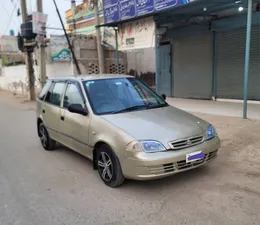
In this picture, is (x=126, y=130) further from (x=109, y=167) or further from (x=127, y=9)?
(x=127, y=9)

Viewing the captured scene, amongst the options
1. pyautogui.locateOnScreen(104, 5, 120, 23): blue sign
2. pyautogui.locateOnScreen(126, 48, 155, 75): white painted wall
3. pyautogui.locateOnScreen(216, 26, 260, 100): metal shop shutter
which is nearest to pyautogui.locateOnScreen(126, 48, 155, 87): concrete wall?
pyautogui.locateOnScreen(126, 48, 155, 75): white painted wall

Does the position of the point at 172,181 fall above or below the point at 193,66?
below

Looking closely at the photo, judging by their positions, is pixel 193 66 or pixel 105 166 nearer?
pixel 105 166

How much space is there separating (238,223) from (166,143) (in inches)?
48.6

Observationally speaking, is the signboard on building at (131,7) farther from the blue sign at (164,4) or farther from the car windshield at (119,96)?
the car windshield at (119,96)

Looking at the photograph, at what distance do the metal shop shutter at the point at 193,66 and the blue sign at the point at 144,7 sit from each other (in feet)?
10.0

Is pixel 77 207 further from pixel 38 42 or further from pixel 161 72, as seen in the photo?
pixel 38 42

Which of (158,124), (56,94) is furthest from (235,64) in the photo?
(158,124)

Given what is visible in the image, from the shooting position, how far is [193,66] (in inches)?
458

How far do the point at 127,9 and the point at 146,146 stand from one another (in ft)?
24.1

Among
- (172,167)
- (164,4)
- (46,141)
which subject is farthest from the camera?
(164,4)

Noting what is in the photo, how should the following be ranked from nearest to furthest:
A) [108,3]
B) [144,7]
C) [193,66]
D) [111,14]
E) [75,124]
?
[75,124] → [144,7] → [111,14] → [108,3] → [193,66]

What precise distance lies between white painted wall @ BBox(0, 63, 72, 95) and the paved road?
9550 mm

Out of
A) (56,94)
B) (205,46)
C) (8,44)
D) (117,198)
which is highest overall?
(8,44)
